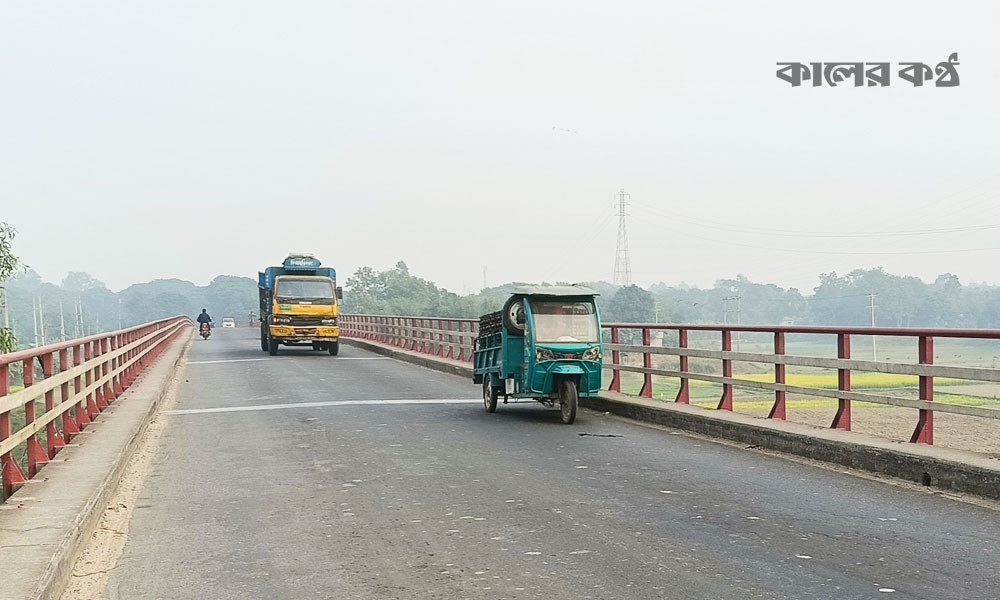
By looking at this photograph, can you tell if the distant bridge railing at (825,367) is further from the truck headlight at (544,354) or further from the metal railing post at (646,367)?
the truck headlight at (544,354)

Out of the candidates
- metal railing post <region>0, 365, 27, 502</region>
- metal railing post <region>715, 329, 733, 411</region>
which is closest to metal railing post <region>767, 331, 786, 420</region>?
metal railing post <region>715, 329, 733, 411</region>

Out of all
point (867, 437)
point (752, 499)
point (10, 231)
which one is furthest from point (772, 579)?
point (10, 231)

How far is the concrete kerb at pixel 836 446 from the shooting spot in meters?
8.67

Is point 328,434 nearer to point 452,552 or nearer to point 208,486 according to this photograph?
point 208,486

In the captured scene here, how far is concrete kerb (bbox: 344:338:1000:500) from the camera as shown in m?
8.67

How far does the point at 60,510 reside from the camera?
746 cm

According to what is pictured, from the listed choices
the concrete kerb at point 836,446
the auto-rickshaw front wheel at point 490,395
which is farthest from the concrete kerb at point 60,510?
the concrete kerb at point 836,446

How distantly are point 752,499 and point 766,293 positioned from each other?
147841 mm

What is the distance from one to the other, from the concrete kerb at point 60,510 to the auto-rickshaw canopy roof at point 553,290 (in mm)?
5517

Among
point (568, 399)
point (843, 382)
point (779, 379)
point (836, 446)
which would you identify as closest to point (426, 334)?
point (568, 399)

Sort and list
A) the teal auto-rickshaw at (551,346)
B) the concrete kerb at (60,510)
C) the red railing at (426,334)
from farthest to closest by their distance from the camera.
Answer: the red railing at (426,334)
the teal auto-rickshaw at (551,346)
the concrete kerb at (60,510)

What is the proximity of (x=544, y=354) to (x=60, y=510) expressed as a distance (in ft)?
26.0

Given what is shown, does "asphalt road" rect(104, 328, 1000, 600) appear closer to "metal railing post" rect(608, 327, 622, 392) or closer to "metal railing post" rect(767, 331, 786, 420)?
"metal railing post" rect(767, 331, 786, 420)

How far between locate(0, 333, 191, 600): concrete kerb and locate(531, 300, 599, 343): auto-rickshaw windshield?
18.3 feet
